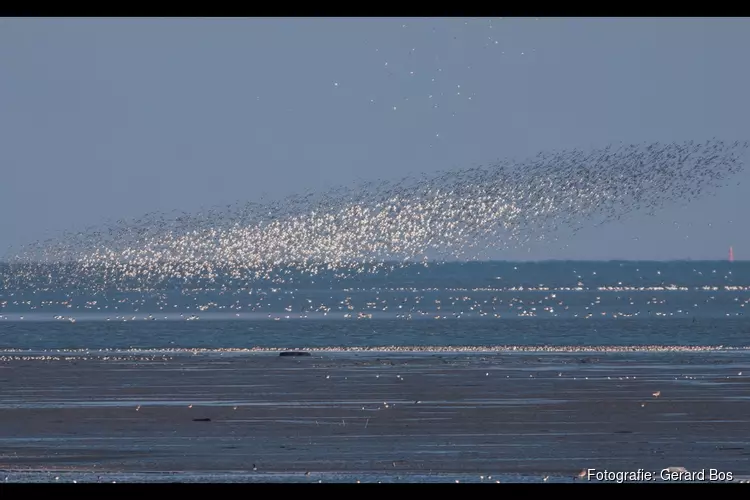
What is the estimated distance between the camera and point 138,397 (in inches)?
990

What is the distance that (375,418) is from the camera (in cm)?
2141

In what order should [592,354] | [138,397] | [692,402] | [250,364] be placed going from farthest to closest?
[592,354], [250,364], [138,397], [692,402]

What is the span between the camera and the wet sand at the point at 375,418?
16.4m

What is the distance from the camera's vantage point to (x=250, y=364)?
114 feet

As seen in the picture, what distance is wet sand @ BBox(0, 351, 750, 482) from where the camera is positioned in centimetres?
1638

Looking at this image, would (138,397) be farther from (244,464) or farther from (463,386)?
(244,464)

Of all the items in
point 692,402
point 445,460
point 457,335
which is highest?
point 457,335

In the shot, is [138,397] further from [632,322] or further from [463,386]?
[632,322]

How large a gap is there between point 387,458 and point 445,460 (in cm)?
74

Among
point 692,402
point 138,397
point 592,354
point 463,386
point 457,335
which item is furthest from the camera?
point 457,335

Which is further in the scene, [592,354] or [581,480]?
[592,354]

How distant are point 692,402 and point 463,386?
5.43 m
